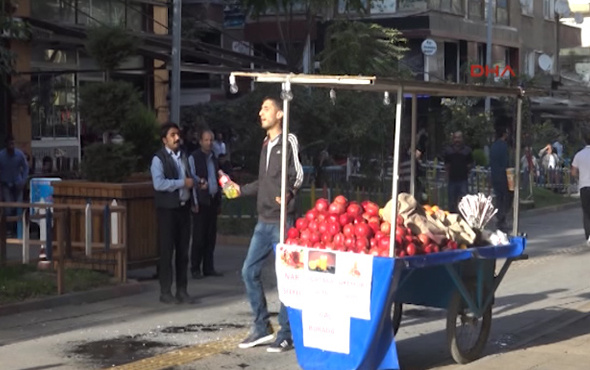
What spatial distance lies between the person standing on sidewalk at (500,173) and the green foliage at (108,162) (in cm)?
846

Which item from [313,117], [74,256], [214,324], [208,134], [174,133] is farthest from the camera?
[313,117]

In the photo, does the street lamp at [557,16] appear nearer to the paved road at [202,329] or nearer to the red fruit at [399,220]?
the paved road at [202,329]

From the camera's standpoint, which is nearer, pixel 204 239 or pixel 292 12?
pixel 204 239

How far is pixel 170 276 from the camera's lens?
12.1 metres

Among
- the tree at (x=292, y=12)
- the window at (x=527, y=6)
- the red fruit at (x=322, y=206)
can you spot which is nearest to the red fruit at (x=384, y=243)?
the red fruit at (x=322, y=206)

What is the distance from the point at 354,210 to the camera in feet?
27.9

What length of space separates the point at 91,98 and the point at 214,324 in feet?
13.2

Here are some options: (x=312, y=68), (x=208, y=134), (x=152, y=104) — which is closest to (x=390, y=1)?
(x=312, y=68)

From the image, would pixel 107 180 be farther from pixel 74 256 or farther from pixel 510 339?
pixel 510 339

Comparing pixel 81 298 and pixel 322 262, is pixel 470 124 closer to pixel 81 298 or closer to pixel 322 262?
pixel 81 298

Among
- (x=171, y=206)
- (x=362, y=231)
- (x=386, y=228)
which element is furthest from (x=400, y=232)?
(x=171, y=206)

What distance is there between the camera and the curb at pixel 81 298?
38.5 ft

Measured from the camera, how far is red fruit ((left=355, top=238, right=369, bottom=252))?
26.6ft

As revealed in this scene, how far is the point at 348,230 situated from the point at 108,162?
20.6ft
